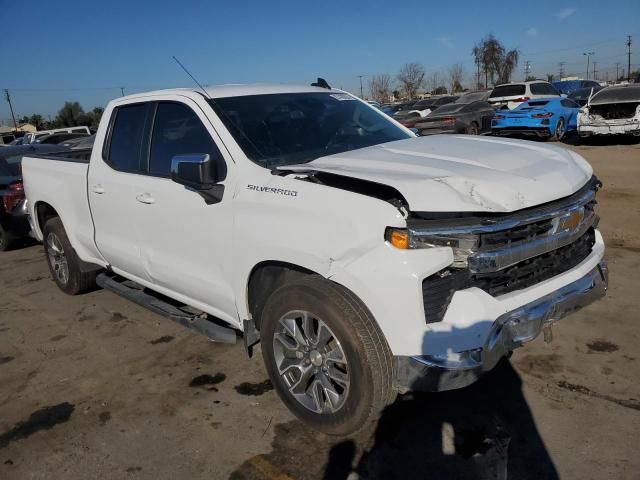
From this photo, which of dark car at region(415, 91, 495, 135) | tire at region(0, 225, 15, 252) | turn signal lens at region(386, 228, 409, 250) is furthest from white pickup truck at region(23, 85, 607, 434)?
dark car at region(415, 91, 495, 135)

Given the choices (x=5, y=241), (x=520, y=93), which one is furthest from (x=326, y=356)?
(x=520, y=93)

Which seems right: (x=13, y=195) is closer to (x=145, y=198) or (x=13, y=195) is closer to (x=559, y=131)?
(x=145, y=198)

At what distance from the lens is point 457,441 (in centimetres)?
295

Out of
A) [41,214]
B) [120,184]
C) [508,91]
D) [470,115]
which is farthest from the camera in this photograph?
[508,91]

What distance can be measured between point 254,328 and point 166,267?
37.1 inches

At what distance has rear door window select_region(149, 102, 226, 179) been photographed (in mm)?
3621

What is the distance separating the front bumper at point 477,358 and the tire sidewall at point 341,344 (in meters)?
0.19

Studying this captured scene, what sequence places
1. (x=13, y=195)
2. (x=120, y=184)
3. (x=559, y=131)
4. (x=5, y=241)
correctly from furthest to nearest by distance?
1. (x=559, y=131)
2. (x=5, y=241)
3. (x=13, y=195)
4. (x=120, y=184)

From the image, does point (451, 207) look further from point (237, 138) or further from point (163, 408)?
point (163, 408)

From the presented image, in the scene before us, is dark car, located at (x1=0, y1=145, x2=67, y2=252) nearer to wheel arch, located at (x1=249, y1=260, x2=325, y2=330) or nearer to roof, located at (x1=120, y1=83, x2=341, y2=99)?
roof, located at (x1=120, y1=83, x2=341, y2=99)

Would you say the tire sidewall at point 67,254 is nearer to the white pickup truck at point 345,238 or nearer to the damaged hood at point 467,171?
the white pickup truck at point 345,238

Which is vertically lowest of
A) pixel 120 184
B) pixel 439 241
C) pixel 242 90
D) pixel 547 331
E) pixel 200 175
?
pixel 547 331

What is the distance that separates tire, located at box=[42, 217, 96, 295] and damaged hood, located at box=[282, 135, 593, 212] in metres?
3.29

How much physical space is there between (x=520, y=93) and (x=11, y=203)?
631 inches
